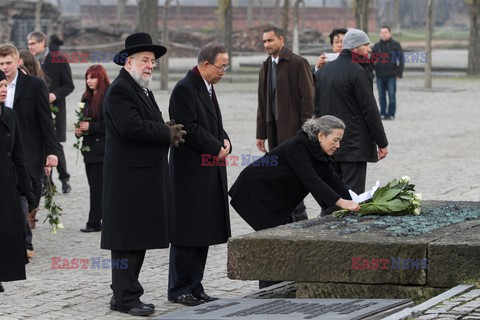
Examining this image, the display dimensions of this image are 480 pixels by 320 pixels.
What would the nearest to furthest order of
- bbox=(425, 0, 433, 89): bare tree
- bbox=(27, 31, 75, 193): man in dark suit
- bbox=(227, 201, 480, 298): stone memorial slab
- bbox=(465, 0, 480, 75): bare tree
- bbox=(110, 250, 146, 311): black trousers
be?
1. bbox=(227, 201, 480, 298): stone memorial slab
2. bbox=(110, 250, 146, 311): black trousers
3. bbox=(27, 31, 75, 193): man in dark suit
4. bbox=(425, 0, 433, 89): bare tree
5. bbox=(465, 0, 480, 75): bare tree

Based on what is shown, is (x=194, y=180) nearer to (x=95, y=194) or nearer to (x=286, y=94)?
(x=286, y=94)

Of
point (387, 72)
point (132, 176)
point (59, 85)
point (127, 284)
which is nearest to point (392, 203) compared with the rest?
point (132, 176)

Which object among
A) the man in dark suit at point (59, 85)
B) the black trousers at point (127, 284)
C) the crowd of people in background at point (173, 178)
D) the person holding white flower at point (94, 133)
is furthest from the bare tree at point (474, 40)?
the black trousers at point (127, 284)

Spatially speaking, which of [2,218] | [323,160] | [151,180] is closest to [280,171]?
[323,160]

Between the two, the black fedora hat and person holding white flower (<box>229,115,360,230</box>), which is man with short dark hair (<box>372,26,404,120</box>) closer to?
person holding white flower (<box>229,115,360,230</box>)

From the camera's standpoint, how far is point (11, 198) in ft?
31.6

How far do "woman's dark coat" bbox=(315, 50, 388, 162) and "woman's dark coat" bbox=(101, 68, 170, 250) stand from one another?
9.96 feet

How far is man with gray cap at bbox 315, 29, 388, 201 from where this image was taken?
1166 cm

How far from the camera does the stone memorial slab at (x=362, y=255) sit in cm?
822

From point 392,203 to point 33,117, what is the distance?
12.5ft

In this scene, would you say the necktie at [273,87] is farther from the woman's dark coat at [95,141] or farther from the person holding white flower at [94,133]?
the woman's dark coat at [95,141]

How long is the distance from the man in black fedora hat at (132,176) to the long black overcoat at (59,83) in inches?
253

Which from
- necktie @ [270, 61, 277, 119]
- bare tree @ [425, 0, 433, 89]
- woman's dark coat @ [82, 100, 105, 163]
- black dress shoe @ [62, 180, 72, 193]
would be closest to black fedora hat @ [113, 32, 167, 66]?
necktie @ [270, 61, 277, 119]

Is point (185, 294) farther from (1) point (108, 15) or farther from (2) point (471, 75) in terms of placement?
(1) point (108, 15)
